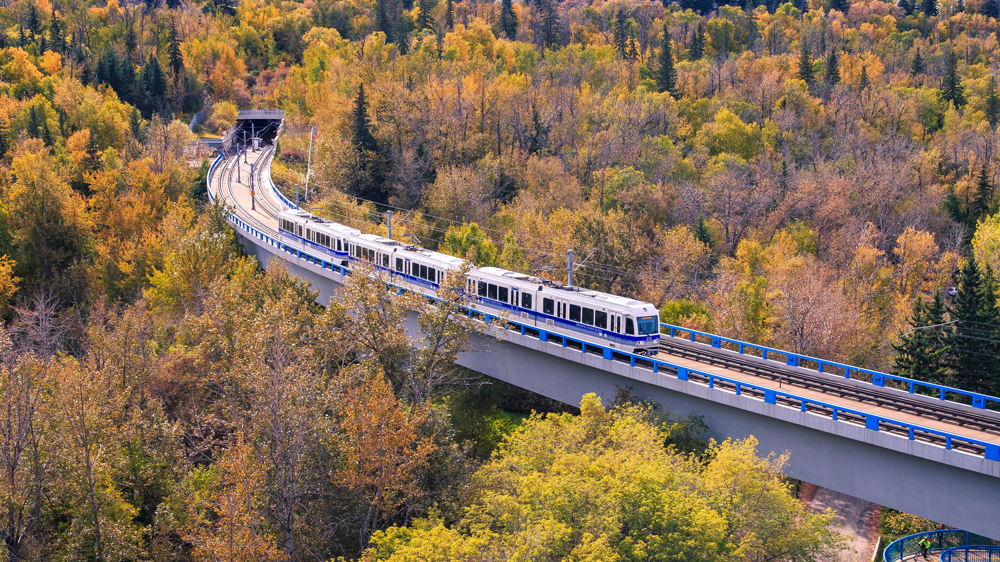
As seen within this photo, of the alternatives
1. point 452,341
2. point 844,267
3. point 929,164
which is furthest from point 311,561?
point 929,164

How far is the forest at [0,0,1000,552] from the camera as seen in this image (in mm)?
26453

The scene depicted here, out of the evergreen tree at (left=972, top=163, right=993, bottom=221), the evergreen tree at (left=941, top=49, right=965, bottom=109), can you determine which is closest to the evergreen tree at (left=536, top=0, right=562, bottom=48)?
the evergreen tree at (left=941, top=49, right=965, bottom=109)

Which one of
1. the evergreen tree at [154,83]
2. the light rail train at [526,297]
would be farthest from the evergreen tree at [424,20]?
the light rail train at [526,297]

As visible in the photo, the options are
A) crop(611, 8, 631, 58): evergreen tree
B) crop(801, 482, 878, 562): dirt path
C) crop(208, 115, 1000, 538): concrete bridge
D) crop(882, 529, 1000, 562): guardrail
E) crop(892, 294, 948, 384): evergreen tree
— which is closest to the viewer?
crop(208, 115, 1000, 538): concrete bridge

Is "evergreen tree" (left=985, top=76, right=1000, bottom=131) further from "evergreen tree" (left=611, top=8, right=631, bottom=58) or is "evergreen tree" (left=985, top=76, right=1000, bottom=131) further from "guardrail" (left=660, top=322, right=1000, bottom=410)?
"guardrail" (left=660, top=322, right=1000, bottom=410)

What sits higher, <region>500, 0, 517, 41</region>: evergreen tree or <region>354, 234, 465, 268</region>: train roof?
<region>500, 0, 517, 41</region>: evergreen tree

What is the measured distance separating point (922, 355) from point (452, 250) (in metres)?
31.0

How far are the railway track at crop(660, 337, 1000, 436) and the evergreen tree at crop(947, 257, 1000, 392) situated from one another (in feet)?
31.5

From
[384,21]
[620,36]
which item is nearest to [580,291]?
[620,36]

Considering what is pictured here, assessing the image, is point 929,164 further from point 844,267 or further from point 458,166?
point 458,166

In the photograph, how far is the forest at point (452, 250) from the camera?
86.8 feet

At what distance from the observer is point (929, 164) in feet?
245

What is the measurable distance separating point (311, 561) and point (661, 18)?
464ft

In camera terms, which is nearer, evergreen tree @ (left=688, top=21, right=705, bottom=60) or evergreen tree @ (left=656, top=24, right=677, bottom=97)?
evergreen tree @ (left=656, top=24, right=677, bottom=97)
